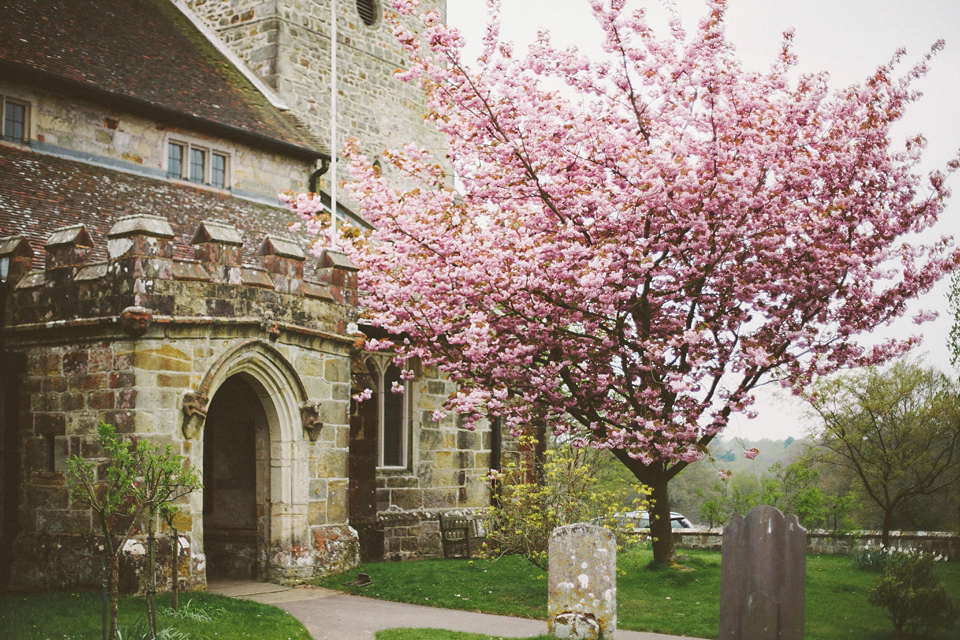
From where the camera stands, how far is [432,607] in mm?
12875

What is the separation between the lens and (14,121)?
50.0 feet

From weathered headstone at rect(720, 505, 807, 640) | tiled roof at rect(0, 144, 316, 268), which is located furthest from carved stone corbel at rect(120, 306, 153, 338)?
weathered headstone at rect(720, 505, 807, 640)

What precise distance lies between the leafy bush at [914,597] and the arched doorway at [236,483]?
26.8 ft

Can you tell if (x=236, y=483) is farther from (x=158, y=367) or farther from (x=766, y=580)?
(x=766, y=580)

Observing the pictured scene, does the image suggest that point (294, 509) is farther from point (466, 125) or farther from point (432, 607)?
point (466, 125)

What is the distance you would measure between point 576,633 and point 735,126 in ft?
26.3

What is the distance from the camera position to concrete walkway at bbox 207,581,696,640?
427 inches

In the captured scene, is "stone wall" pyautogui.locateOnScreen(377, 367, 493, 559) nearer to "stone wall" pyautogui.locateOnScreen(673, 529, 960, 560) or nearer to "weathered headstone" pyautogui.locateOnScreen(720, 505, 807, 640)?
"stone wall" pyautogui.locateOnScreen(673, 529, 960, 560)

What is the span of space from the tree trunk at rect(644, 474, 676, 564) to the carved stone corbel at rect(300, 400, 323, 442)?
5.42 metres

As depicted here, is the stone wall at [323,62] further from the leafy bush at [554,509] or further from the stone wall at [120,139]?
the leafy bush at [554,509]

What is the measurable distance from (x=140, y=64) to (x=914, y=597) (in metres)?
15.2

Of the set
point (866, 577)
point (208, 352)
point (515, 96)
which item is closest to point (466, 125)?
point (515, 96)

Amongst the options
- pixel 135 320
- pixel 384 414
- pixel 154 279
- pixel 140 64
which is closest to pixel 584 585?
pixel 135 320

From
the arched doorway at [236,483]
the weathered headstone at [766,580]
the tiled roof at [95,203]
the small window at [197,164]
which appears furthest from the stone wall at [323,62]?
the weathered headstone at [766,580]
